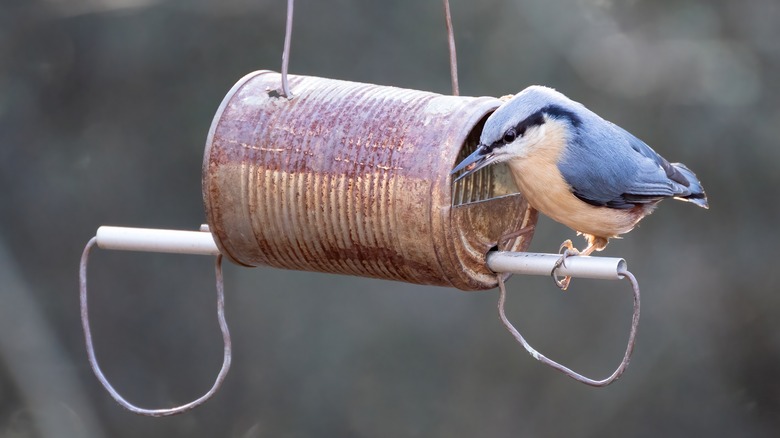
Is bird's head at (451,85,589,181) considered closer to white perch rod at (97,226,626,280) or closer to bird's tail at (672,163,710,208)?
white perch rod at (97,226,626,280)

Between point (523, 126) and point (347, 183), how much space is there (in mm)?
434

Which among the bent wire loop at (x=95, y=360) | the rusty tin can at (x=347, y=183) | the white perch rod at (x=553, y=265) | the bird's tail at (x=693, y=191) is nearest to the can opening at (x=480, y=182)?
the rusty tin can at (x=347, y=183)

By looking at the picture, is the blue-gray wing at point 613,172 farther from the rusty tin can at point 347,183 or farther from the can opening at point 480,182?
the rusty tin can at point 347,183

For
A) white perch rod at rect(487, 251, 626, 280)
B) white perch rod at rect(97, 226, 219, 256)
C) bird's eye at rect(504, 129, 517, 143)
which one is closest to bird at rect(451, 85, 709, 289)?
bird's eye at rect(504, 129, 517, 143)

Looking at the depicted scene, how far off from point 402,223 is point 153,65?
3.48 m

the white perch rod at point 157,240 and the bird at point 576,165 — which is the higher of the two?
the bird at point 576,165

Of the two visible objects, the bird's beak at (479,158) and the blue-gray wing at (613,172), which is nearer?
the bird's beak at (479,158)

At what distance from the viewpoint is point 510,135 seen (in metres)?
2.54

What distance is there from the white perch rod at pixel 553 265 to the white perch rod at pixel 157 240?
0.64m

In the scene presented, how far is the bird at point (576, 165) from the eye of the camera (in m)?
2.59

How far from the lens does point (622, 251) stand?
532 cm

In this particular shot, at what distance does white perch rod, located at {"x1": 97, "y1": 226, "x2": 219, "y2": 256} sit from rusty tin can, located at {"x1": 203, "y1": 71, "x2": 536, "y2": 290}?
7 cm

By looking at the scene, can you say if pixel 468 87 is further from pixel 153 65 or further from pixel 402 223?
pixel 402 223

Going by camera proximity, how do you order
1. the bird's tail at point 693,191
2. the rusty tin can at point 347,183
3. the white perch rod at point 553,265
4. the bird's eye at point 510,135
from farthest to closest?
the bird's tail at point 693,191 → the bird's eye at point 510,135 → the rusty tin can at point 347,183 → the white perch rod at point 553,265
